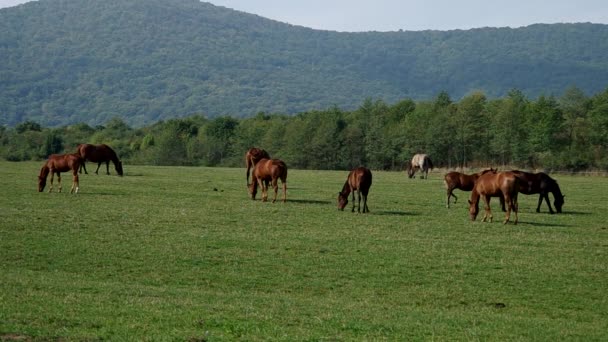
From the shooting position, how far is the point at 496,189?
24469 millimetres

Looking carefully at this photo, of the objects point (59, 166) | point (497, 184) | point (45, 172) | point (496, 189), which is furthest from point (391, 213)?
point (45, 172)

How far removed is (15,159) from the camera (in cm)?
8981

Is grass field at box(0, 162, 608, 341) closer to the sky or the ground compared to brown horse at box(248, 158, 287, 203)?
closer to the ground

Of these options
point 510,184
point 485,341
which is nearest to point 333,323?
point 485,341

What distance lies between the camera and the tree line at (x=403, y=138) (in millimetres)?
80125

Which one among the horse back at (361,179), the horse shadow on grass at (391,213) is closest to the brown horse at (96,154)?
the horse back at (361,179)

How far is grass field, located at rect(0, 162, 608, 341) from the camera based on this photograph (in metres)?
10.7

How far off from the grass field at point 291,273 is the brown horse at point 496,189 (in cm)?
82

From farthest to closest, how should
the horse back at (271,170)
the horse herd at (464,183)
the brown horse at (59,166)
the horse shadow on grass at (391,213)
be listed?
the brown horse at (59,166)
the horse back at (271,170)
the horse shadow on grass at (391,213)
the horse herd at (464,183)

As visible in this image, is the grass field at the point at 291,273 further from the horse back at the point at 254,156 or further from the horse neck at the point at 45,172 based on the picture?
the horse back at the point at 254,156

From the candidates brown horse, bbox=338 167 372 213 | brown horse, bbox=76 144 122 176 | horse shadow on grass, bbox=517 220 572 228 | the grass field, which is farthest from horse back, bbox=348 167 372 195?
brown horse, bbox=76 144 122 176

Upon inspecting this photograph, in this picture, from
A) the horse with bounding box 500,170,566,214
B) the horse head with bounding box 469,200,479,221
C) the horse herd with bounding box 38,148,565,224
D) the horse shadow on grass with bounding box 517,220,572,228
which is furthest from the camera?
the horse with bounding box 500,170,566,214

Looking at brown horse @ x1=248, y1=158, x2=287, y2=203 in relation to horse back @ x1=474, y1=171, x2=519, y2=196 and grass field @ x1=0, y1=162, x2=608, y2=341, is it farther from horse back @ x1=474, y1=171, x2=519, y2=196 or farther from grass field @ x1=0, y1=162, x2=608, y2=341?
horse back @ x1=474, y1=171, x2=519, y2=196

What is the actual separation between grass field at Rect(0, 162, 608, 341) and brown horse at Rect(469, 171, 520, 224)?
821 millimetres
